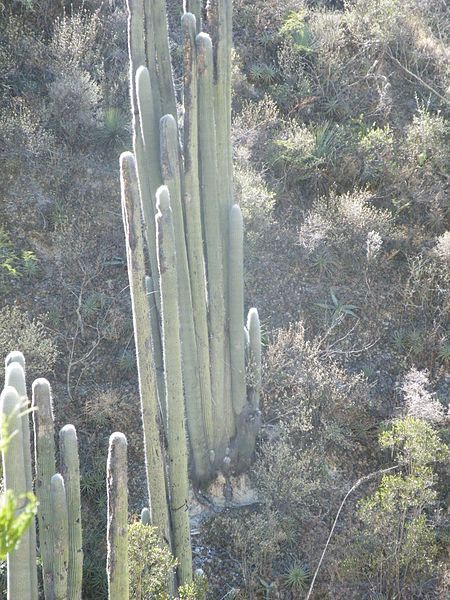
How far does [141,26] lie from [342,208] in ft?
15.6

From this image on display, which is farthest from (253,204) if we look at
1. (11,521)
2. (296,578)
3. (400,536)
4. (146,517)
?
Result: (11,521)

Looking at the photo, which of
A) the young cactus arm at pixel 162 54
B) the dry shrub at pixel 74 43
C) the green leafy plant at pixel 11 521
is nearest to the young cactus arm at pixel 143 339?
the young cactus arm at pixel 162 54

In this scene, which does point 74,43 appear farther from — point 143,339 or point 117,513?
point 117,513

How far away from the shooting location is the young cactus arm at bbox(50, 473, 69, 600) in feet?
18.8

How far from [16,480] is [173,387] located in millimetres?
1627

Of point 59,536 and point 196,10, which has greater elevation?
point 196,10

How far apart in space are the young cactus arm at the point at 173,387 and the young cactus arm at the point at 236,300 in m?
1.10

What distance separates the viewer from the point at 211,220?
7113mm

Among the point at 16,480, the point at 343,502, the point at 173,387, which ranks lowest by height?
the point at 16,480

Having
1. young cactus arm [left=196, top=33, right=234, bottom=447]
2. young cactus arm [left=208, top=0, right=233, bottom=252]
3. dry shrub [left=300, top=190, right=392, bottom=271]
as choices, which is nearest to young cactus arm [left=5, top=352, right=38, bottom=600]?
young cactus arm [left=196, top=33, right=234, bottom=447]

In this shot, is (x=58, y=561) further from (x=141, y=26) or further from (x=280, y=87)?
(x=280, y=87)

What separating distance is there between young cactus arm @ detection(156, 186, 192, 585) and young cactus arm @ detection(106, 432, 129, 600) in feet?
3.26

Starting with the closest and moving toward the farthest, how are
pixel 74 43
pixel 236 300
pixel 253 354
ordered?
pixel 236 300 < pixel 253 354 < pixel 74 43

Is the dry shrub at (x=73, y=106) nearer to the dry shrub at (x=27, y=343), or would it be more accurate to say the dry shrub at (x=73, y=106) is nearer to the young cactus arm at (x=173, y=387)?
the dry shrub at (x=27, y=343)
